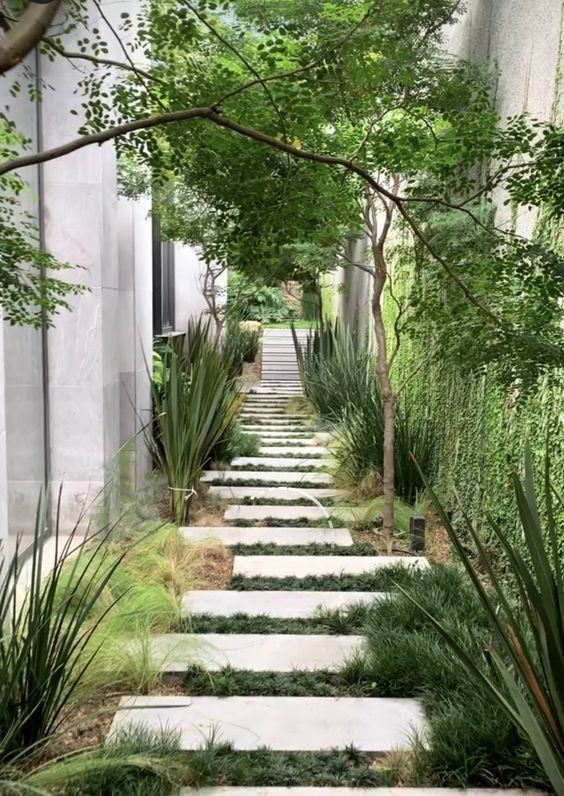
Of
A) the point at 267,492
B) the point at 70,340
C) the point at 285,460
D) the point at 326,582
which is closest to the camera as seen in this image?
the point at 326,582

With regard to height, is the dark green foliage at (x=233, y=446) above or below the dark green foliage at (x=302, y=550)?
above

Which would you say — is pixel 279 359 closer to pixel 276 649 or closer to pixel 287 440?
pixel 287 440

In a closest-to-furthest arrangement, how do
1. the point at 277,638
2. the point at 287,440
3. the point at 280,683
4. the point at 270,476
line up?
1. the point at 280,683
2. the point at 277,638
3. the point at 270,476
4. the point at 287,440

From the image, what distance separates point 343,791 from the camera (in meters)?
1.83

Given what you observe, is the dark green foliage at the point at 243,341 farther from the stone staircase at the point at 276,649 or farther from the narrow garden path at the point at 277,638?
the narrow garden path at the point at 277,638

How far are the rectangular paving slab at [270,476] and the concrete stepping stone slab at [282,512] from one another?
0.69 meters

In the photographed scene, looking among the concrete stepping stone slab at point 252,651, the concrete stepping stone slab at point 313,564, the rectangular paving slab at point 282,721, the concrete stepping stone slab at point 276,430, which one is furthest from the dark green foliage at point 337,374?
the rectangular paving slab at point 282,721

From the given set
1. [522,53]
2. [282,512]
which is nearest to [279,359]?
[282,512]

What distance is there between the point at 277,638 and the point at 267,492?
239cm

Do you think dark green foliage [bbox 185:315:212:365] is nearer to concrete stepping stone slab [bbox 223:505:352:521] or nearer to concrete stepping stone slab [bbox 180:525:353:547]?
concrete stepping stone slab [bbox 223:505:352:521]

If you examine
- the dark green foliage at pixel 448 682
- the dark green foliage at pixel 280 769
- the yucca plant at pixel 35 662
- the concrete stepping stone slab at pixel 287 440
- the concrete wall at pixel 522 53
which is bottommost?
the dark green foliage at pixel 280 769

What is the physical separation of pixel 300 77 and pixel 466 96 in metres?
1.42

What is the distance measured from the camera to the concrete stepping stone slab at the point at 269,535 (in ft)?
13.4

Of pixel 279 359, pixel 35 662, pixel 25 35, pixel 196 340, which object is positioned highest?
pixel 25 35
